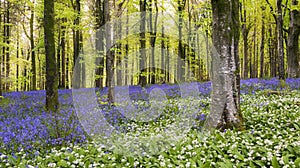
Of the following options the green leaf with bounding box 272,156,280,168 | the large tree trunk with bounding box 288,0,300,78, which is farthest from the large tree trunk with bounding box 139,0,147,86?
the green leaf with bounding box 272,156,280,168

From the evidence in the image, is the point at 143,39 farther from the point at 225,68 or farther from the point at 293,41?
the point at 225,68

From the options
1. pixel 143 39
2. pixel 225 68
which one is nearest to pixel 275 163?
pixel 225 68

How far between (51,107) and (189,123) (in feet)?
18.4

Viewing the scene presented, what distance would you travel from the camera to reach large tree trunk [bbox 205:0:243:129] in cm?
646

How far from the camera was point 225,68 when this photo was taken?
21.2 ft

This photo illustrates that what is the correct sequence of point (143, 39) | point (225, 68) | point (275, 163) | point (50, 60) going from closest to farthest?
point (275, 163) → point (225, 68) → point (50, 60) → point (143, 39)

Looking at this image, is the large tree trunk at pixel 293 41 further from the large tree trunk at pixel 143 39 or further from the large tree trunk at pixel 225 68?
the large tree trunk at pixel 225 68

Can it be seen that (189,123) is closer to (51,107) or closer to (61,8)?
(51,107)

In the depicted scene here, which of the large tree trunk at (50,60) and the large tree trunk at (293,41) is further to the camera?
the large tree trunk at (293,41)

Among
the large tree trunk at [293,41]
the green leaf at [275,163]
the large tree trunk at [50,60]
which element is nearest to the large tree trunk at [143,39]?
the large tree trunk at [50,60]

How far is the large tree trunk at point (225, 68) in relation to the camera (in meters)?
6.46

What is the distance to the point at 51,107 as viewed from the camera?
10117mm

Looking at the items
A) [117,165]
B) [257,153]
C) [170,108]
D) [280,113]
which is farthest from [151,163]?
[170,108]

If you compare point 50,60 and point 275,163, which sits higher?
point 50,60
